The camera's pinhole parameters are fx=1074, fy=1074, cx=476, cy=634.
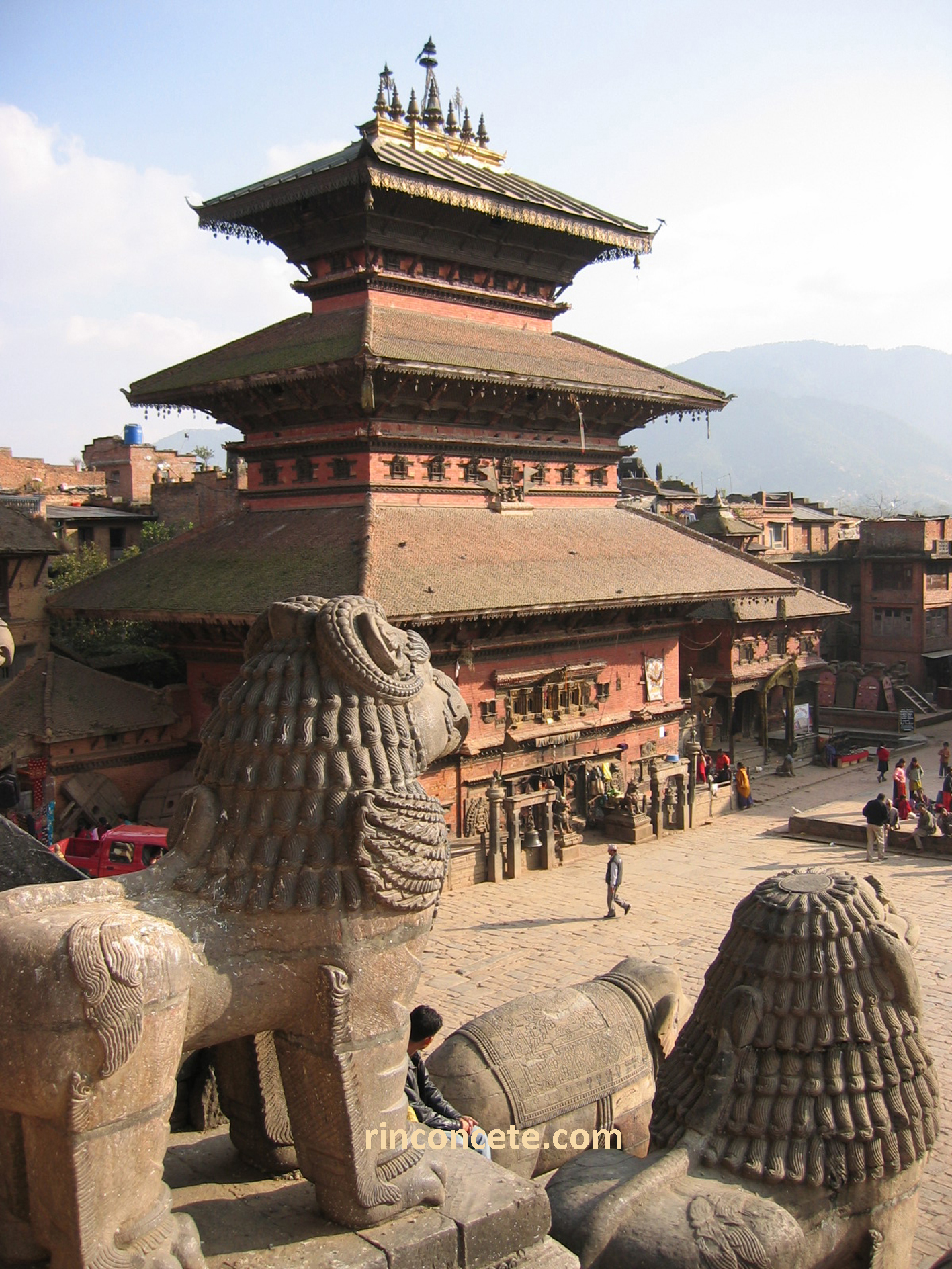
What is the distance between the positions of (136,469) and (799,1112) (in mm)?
36046

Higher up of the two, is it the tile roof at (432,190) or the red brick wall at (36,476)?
the tile roof at (432,190)

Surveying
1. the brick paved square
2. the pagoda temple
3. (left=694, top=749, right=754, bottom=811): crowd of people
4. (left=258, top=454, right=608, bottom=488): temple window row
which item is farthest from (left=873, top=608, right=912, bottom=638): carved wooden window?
(left=258, top=454, right=608, bottom=488): temple window row

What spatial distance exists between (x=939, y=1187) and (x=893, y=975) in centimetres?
382

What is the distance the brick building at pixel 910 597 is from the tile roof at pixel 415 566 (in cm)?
1969

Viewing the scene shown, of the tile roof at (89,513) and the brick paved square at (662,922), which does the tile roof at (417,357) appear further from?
the tile roof at (89,513)

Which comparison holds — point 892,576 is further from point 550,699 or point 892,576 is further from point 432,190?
point 432,190

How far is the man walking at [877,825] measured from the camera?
1725 cm

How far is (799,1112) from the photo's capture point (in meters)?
5.04

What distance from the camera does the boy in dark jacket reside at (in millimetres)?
5254

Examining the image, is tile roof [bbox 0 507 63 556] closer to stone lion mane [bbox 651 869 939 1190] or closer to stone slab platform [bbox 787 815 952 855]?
stone slab platform [bbox 787 815 952 855]

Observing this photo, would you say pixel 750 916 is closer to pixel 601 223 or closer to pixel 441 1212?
pixel 441 1212

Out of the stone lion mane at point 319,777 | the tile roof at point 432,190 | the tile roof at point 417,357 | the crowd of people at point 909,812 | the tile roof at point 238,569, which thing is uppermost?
the tile roof at point 432,190

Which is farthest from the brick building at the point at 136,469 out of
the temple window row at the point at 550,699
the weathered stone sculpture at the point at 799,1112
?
the weathered stone sculpture at the point at 799,1112

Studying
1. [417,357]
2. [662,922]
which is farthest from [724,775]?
[417,357]
